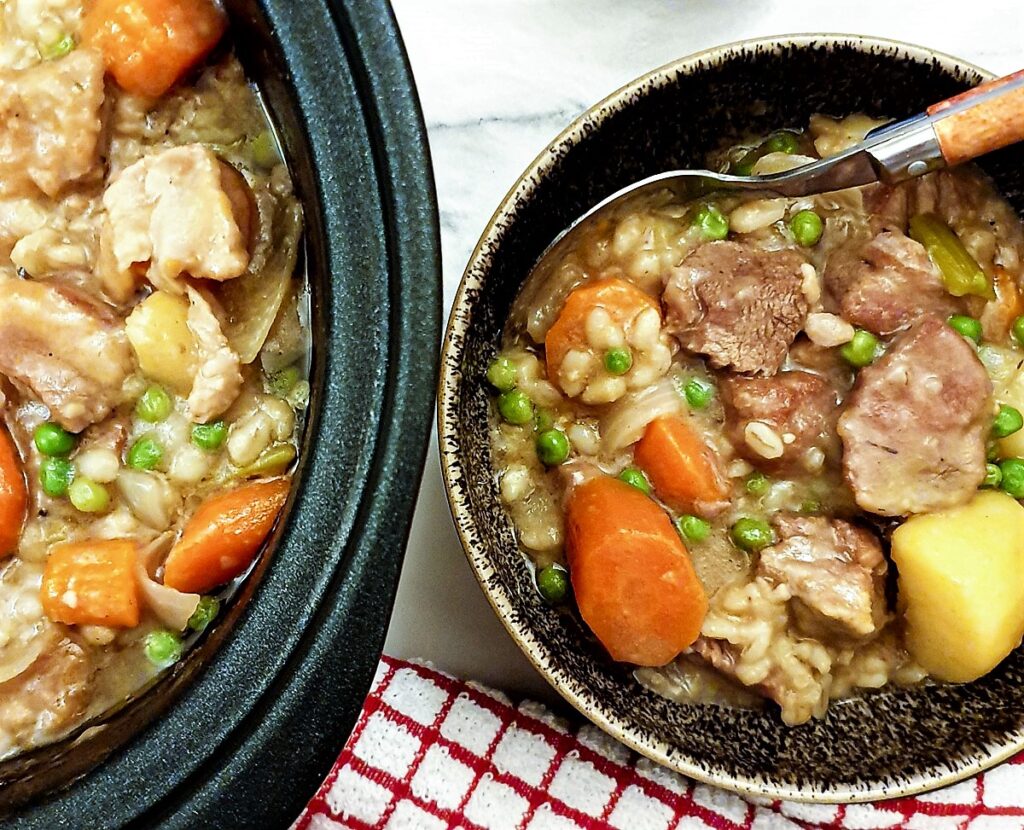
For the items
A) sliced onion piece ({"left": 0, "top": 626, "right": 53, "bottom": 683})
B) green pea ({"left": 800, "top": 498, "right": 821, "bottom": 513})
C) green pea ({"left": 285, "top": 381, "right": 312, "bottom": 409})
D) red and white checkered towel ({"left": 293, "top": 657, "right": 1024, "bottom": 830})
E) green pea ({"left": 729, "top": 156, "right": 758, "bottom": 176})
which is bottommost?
red and white checkered towel ({"left": 293, "top": 657, "right": 1024, "bottom": 830})

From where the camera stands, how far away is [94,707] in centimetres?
186

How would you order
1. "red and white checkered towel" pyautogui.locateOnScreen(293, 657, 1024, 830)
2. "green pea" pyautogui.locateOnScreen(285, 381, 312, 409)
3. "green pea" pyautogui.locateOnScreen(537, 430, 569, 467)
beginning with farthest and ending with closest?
1. "red and white checkered towel" pyautogui.locateOnScreen(293, 657, 1024, 830)
2. "green pea" pyautogui.locateOnScreen(537, 430, 569, 467)
3. "green pea" pyautogui.locateOnScreen(285, 381, 312, 409)

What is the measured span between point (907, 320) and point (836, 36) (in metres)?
0.59

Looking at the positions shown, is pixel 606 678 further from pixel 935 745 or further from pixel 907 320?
pixel 907 320

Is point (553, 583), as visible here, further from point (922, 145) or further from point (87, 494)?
point (922, 145)

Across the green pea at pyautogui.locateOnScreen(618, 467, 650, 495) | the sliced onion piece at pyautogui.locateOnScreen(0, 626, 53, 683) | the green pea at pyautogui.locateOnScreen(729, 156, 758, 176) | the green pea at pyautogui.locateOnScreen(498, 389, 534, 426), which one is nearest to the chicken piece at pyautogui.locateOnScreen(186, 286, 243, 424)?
the sliced onion piece at pyautogui.locateOnScreen(0, 626, 53, 683)

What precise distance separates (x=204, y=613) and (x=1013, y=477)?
5.33ft

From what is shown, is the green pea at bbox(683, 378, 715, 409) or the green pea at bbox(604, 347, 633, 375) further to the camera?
the green pea at bbox(683, 378, 715, 409)

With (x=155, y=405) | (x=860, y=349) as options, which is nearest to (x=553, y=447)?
(x=860, y=349)

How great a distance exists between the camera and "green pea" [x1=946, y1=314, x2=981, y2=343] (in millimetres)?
2207

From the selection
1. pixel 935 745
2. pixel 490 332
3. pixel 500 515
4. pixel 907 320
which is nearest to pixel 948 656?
pixel 935 745

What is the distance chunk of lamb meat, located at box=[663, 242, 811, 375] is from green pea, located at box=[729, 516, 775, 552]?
0.31 m

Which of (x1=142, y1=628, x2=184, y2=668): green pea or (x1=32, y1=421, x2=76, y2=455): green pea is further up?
(x1=32, y1=421, x2=76, y2=455): green pea

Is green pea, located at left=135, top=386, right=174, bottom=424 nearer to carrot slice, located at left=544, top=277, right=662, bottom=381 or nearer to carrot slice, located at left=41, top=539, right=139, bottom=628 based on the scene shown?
carrot slice, located at left=41, top=539, right=139, bottom=628
